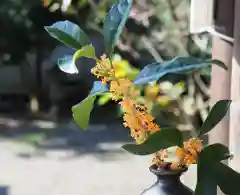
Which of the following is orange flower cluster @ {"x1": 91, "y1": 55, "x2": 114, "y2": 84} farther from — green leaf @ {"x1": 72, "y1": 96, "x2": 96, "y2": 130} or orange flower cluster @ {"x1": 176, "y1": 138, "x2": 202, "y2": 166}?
orange flower cluster @ {"x1": 176, "y1": 138, "x2": 202, "y2": 166}

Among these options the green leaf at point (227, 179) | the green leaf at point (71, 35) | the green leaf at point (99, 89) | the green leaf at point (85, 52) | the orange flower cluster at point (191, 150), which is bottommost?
the green leaf at point (227, 179)

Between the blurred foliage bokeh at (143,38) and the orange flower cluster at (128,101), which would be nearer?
the orange flower cluster at (128,101)

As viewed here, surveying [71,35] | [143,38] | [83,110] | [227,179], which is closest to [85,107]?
[83,110]

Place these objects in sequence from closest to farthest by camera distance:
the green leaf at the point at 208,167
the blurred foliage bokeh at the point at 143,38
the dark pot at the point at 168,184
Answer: the green leaf at the point at 208,167 → the dark pot at the point at 168,184 → the blurred foliage bokeh at the point at 143,38

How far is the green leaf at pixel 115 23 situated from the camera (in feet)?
2.49

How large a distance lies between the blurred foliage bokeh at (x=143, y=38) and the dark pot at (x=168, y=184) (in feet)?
2.34

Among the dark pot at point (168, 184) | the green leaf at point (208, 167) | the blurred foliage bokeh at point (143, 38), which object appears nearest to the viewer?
the green leaf at point (208, 167)

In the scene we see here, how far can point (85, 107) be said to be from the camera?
797mm

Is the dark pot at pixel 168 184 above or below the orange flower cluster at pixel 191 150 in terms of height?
below

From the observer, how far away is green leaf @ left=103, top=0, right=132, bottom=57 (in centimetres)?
76

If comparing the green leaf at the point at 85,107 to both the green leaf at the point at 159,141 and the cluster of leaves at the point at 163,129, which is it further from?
the green leaf at the point at 159,141

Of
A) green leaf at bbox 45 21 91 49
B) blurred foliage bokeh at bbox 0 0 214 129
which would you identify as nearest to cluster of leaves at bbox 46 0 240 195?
green leaf at bbox 45 21 91 49

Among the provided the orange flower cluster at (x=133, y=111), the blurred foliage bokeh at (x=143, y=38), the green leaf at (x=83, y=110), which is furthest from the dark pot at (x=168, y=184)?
Result: the blurred foliage bokeh at (x=143, y=38)

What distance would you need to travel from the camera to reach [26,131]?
5250mm
